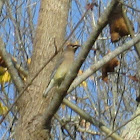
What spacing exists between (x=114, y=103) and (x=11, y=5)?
1.55m

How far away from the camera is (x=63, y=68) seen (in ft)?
11.2

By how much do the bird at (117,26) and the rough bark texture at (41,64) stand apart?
473 mm

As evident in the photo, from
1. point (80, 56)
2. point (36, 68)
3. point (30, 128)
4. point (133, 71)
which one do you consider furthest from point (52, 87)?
point (133, 71)

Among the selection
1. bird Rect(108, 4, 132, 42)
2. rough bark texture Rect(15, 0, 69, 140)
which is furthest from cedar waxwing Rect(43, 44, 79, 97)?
bird Rect(108, 4, 132, 42)

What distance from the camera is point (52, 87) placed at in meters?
3.26

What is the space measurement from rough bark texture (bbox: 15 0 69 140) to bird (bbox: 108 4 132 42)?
47 cm

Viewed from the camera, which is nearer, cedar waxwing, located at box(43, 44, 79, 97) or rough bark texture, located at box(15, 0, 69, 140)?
rough bark texture, located at box(15, 0, 69, 140)

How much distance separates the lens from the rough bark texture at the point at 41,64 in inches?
116

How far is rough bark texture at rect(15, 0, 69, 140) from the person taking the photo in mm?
2941

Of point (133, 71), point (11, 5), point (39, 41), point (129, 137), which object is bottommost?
point (129, 137)

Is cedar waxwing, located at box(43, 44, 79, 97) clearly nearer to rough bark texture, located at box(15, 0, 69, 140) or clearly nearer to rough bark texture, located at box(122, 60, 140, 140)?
rough bark texture, located at box(15, 0, 69, 140)

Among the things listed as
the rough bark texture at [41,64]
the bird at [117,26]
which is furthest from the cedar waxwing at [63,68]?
the bird at [117,26]

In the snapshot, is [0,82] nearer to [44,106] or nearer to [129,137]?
[44,106]

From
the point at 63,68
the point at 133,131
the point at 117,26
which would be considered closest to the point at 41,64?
the point at 63,68
